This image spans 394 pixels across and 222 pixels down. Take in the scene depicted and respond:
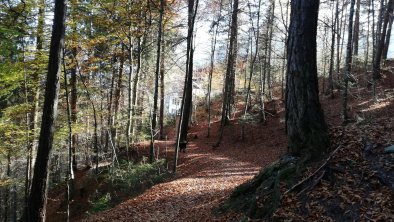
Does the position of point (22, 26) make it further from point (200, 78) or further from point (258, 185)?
point (200, 78)

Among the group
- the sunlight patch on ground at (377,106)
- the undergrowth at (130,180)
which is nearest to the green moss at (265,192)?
the undergrowth at (130,180)

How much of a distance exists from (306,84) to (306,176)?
179 cm

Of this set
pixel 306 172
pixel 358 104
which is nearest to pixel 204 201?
pixel 306 172

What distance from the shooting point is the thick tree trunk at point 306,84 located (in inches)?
246

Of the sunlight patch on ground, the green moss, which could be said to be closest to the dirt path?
the green moss

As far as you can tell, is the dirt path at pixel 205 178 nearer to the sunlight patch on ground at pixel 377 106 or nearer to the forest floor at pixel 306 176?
the forest floor at pixel 306 176

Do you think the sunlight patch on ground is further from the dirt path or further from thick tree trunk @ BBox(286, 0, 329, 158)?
thick tree trunk @ BBox(286, 0, 329, 158)

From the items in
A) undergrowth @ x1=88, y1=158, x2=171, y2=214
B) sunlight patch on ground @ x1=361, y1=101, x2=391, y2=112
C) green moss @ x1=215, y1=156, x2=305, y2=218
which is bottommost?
undergrowth @ x1=88, y1=158, x2=171, y2=214

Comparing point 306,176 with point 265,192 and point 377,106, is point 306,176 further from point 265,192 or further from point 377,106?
point 377,106

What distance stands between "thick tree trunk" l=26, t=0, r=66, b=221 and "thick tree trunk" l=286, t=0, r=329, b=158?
193 inches

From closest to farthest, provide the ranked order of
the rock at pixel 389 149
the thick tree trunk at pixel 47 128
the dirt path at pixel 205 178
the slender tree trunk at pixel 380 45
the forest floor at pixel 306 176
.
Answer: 1. the forest floor at pixel 306 176
2. the rock at pixel 389 149
3. the thick tree trunk at pixel 47 128
4. the dirt path at pixel 205 178
5. the slender tree trunk at pixel 380 45

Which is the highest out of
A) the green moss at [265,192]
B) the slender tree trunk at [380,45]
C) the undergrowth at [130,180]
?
the slender tree trunk at [380,45]

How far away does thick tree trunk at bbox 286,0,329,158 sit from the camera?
20.5ft

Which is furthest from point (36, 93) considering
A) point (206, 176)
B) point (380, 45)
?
point (380, 45)
